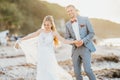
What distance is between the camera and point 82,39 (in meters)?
12.0

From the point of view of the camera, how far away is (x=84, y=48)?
39.5 ft

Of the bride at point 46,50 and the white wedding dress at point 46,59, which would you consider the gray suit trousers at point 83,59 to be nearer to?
the bride at point 46,50

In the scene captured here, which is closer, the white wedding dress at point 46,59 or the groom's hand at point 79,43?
the groom's hand at point 79,43

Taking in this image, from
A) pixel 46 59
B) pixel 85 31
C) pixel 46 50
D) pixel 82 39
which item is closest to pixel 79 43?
pixel 82 39

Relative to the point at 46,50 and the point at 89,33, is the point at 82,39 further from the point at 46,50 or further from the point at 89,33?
the point at 46,50

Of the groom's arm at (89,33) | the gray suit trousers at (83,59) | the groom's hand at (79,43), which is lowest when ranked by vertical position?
the gray suit trousers at (83,59)

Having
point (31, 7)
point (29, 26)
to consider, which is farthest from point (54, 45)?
point (31, 7)

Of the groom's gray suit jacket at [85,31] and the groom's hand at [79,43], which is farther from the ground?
the groom's gray suit jacket at [85,31]

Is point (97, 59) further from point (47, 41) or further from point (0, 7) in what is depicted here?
point (0, 7)

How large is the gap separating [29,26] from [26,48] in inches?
3839

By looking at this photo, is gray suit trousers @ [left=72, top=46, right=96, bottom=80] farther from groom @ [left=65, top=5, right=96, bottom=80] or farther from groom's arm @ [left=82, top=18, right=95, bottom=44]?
groom's arm @ [left=82, top=18, right=95, bottom=44]

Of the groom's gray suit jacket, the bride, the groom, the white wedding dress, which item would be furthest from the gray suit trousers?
the white wedding dress

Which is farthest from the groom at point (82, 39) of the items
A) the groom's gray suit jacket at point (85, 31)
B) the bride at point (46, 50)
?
the bride at point (46, 50)

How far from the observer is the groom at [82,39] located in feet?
39.3
